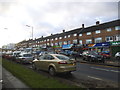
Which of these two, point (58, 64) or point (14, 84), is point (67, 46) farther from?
point (14, 84)

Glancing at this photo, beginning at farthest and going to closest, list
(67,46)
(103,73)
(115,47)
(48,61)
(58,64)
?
1. (67,46)
2. (115,47)
3. (103,73)
4. (48,61)
5. (58,64)

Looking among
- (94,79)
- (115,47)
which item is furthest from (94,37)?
(94,79)

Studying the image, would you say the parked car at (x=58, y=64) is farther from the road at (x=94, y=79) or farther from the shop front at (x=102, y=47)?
the shop front at (x=102, y=47)

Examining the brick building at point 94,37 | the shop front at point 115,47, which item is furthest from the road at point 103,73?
the brick building at point 94,37

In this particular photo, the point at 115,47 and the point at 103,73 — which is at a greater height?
the point at 115,47

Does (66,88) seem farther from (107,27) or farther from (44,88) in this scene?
(107,27)

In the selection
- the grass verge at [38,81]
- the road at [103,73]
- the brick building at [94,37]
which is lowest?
the road at [103,73]

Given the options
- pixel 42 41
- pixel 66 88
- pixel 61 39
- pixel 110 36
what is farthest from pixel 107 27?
pixel 42 41

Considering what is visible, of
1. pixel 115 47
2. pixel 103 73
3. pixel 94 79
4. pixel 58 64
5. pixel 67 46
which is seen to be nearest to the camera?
pixel 94 79

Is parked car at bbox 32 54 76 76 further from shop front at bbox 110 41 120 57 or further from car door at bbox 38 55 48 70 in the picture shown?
shop front at bbox 110 41 120 57

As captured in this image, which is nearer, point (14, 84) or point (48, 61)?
point (14, 84)

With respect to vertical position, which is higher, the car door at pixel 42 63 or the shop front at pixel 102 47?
the shop front at pixel 102 47

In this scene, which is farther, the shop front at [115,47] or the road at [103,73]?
the shop front at [115,47]

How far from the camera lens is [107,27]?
1428 inches
